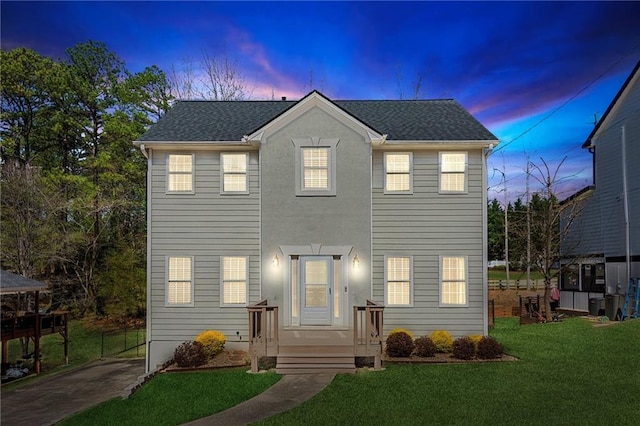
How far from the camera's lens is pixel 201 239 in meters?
14.0

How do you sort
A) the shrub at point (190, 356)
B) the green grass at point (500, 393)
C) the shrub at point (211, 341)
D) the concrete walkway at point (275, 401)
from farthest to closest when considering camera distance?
the shrub at point (211, 341), the shrub at point (190, 356), the concrete walkway at point (275, 401), the green grass at point (500, 393)

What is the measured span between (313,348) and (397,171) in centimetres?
618

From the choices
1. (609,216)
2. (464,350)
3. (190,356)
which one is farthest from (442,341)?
(609,216)

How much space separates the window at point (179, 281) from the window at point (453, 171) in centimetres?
852

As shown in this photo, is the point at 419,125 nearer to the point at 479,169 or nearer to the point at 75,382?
the point at 479,169

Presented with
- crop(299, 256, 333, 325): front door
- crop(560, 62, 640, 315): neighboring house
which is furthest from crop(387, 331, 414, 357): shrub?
crop(560, 62, 640, 315): neighboring house

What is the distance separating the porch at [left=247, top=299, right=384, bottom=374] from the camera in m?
11.1

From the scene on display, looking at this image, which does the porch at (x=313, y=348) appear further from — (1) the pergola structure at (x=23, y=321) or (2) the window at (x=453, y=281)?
(1) the pergola structure at (x=23, y=321)

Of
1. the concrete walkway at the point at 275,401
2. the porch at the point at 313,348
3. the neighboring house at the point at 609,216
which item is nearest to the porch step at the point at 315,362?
the porch at the point at 313,348

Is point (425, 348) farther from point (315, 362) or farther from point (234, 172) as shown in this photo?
point (234, 172)

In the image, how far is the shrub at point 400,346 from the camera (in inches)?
477

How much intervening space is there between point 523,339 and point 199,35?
2432cm

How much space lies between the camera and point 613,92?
21.5 metres

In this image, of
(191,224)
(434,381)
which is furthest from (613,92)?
(191,224)
